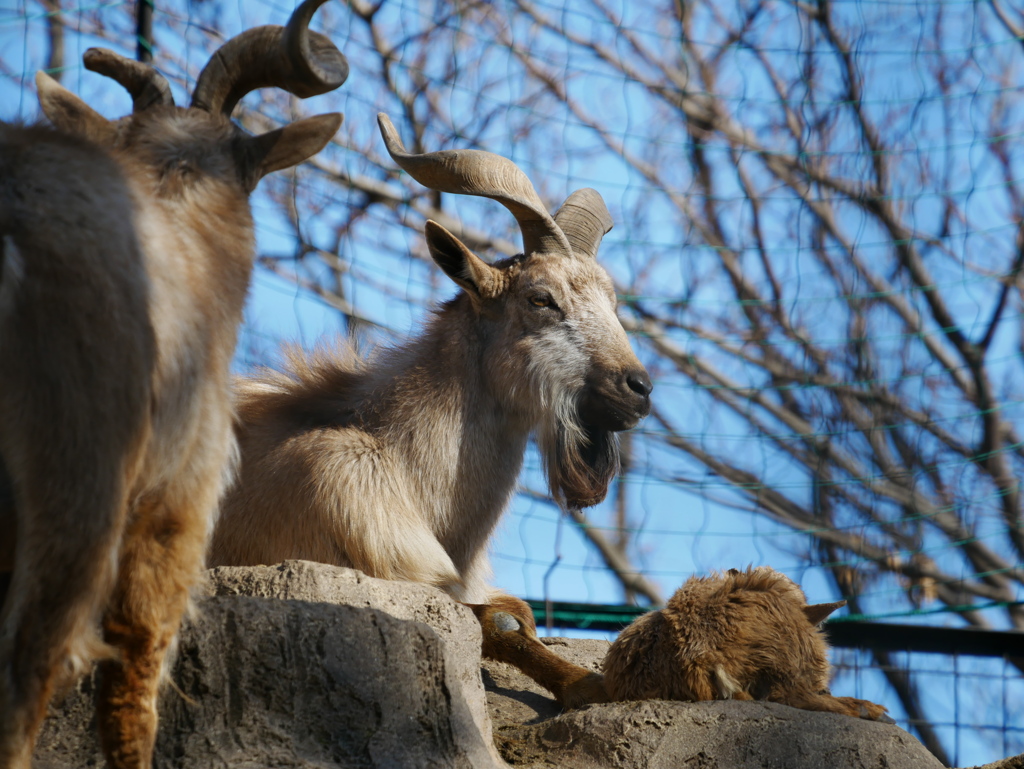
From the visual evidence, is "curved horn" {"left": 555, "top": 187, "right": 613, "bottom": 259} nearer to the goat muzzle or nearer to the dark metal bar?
the goat muzzle

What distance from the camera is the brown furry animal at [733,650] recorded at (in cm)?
322

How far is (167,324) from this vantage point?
2.29m

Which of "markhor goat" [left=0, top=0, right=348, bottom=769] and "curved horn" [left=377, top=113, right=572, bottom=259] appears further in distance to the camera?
"curved horn" [left=377, top=113, right=572, bottom=259]

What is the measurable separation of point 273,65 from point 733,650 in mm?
2050

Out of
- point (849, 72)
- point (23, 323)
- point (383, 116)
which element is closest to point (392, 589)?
point (23, 323)

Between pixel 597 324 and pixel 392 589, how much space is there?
5.51 ft

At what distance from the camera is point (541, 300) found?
444 cm

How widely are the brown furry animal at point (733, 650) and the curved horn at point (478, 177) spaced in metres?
1.76

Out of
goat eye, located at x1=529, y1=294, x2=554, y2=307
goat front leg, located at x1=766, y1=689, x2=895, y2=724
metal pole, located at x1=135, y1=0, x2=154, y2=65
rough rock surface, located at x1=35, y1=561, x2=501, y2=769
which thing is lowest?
rough rock surface, located at x1=35, y1=561, x2=501, y2=769

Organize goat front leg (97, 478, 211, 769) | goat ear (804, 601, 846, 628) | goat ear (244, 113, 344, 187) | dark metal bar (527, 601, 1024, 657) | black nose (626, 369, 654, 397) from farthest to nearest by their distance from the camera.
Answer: dark metal bar (527, 601, 1024, 657) < black nose (626, 369, 654, 397) < goat ear (804, 601, 846, 628) < goat ear (244, 113, 344, 187) < goat front leg (97, 478, 211, 769)

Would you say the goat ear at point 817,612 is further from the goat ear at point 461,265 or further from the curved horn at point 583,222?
the curved horn at point 583,222

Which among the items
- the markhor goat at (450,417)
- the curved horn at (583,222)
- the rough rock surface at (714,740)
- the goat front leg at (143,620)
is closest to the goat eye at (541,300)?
the markhor goat at (450,417)

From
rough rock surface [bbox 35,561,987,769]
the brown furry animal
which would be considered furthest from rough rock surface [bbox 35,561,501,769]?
the brown furry animal

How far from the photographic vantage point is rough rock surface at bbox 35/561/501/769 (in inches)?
99.1
